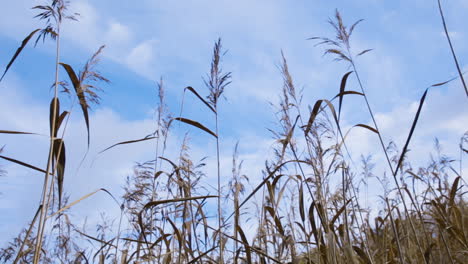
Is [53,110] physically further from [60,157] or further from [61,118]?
[60,157]

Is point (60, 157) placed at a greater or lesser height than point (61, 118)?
lesser

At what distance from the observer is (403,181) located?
5.64 metres

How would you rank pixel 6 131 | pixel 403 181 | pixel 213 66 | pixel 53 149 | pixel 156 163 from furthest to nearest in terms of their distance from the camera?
pixel 403 181 → pixel 156 163 → pixel 213 66 → pixel 53 149 → pixel 6 131

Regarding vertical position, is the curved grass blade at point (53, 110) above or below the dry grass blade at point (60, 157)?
above

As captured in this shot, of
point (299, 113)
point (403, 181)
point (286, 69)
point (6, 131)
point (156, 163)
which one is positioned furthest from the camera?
point (403, 181)

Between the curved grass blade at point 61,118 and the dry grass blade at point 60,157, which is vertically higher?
the curved grass blade at point 61,118

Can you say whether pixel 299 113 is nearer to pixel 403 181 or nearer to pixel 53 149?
pixel 53 149

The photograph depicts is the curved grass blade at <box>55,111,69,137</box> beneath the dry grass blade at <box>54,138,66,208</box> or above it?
above

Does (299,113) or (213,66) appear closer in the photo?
(213,66)

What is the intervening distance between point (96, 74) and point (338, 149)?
1766 mm

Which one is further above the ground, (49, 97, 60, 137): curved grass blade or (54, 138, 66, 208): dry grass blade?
(49, 97, 60, 137): curved grass blade

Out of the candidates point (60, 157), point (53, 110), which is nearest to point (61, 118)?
point (53, 110)

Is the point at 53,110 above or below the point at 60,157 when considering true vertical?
above

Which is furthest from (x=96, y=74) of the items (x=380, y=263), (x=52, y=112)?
(x=380, y=263)
